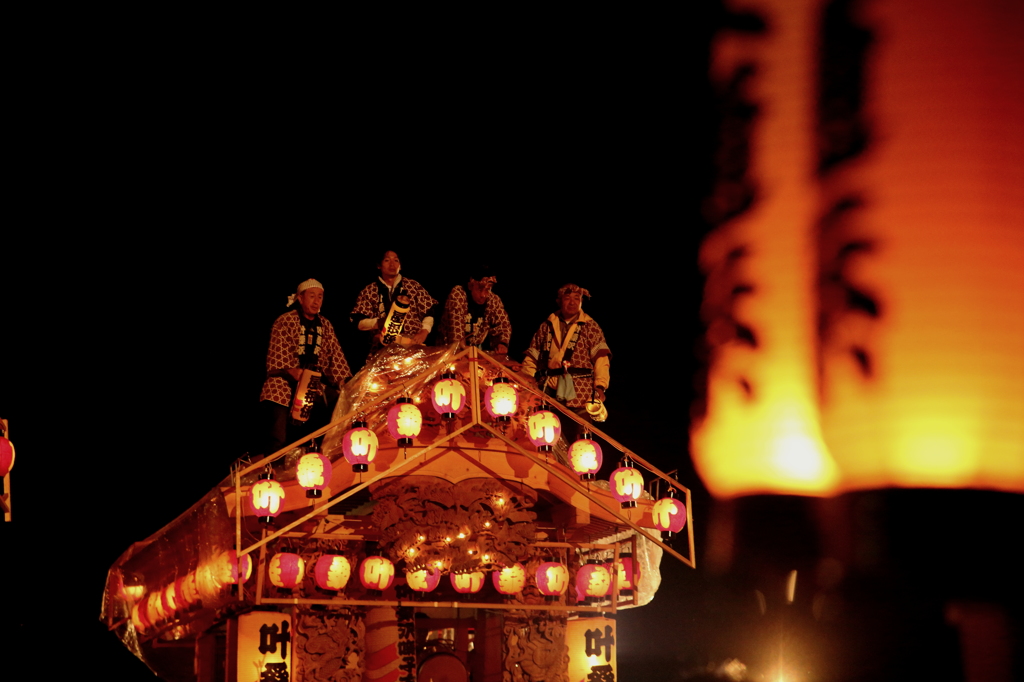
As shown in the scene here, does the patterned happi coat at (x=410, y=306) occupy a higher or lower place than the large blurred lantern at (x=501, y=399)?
higher

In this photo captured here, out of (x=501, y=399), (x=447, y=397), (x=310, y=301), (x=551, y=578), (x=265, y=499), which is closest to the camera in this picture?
(x=265, y=499)

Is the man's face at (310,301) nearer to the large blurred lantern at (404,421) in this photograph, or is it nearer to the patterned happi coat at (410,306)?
the patterned happi coat at (410,306)

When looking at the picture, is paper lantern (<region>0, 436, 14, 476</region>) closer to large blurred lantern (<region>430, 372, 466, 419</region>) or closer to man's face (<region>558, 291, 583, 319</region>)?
large blurred lantern (<region>430, 372, 466, 419</region>)

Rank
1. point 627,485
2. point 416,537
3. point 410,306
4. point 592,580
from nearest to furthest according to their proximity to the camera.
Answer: point 416,537 < point 627,485 < point 592,580 < point 410,306

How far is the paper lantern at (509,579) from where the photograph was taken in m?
11.7

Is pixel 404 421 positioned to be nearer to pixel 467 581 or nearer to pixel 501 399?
pixel 501 399

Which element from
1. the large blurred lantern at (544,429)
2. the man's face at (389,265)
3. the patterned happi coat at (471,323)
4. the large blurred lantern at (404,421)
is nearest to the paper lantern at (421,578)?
the large blurred lantern at (404,421)

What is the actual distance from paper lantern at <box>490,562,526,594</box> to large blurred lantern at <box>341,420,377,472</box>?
208 centimetres

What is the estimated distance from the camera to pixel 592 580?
1223cm

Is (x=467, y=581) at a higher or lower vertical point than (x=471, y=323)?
lower

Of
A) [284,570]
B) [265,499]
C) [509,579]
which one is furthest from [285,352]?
[509,579]

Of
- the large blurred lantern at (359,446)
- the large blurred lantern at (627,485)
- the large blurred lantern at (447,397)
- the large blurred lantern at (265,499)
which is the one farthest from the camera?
the large blurred lantern at (627,485)

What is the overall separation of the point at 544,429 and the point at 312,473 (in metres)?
2.49

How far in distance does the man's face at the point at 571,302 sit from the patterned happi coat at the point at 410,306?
1.65 metres
